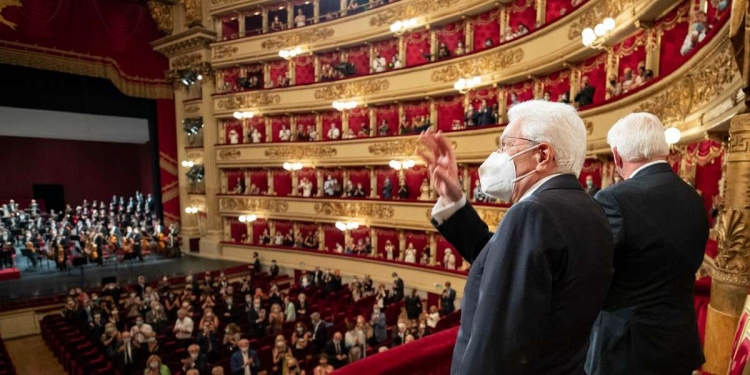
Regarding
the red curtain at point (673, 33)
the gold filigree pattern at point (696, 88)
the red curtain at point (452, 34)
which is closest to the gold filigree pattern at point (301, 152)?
the red curtain at point (452, 34)

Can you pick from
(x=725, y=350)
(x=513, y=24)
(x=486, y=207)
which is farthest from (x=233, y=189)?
(x=725, y=350)

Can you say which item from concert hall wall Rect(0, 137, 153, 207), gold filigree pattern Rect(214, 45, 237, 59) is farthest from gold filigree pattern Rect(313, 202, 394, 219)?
concert hall wall Rect(0, 137, 153, 207)

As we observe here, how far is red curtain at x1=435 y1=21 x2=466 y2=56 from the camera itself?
537 inches

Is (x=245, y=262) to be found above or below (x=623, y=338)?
below

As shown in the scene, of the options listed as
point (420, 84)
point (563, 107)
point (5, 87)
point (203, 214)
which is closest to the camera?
point (563, 107)

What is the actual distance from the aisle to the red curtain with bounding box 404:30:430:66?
1294cm

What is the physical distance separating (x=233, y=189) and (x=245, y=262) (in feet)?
11.7

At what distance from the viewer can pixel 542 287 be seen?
949mm

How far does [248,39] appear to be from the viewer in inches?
690

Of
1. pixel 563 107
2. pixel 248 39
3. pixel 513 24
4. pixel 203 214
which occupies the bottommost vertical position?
pixel 203 214

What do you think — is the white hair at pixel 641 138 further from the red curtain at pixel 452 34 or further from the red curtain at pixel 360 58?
the red curtain at pixel 360 58

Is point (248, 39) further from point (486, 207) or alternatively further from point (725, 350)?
point (725, 350)

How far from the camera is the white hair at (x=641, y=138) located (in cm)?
162

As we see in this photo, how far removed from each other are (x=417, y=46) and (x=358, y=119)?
3556 mm
